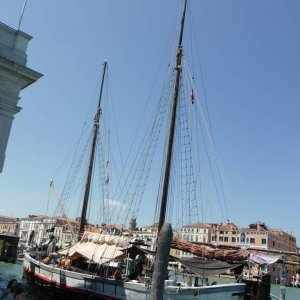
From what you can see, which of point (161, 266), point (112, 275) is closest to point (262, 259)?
point (112, 275)

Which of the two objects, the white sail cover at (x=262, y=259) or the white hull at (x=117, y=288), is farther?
the white sail cover at (x=262, y=259)

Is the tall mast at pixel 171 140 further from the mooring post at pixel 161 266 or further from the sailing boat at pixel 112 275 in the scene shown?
the mooring post at pixel 161 266

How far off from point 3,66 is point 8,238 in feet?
158

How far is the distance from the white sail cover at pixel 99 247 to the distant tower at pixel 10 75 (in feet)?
35.0

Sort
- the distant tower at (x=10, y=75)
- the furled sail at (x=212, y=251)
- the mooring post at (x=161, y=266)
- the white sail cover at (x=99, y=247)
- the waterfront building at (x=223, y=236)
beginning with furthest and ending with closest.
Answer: the waterfront building at (x=223, y=236), the white sail cover at (x=99, y=247), the furled sail at (x=212, y=251), the distant tower at (x=10, y=75), the mooring post at (x=161, y=266)

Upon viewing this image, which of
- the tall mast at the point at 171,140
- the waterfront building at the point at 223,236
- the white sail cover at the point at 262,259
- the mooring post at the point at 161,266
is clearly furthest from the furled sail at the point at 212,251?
the waterfront building at the point at 223,236

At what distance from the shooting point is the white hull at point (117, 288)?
17.5 meters

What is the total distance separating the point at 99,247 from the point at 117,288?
4068mm

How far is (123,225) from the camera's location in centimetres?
2622

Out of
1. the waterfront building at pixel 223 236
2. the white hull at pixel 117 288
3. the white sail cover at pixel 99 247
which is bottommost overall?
the white hull at pixel 117 288

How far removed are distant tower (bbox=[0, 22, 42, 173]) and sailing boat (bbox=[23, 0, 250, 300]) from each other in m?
9.72

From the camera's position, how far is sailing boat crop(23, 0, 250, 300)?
17562 mm

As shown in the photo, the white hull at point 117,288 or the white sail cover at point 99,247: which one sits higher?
the white sail cover at point 99,247

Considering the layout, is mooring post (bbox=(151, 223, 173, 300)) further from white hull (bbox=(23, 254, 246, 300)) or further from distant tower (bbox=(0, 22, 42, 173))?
white hull (bbox=(23, 254, 246, 300))
